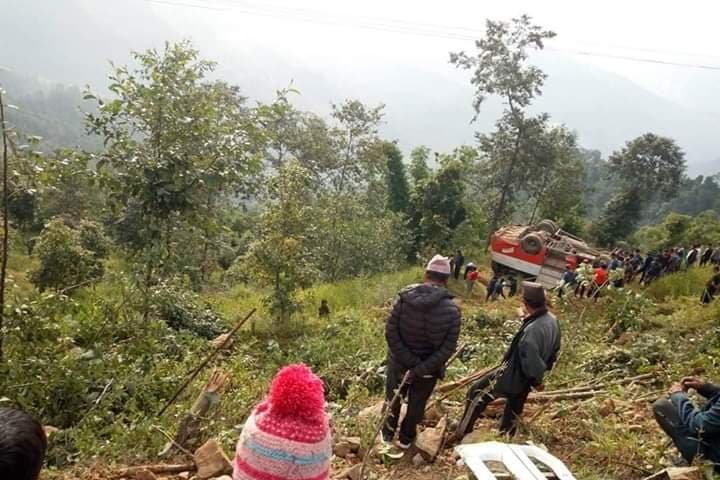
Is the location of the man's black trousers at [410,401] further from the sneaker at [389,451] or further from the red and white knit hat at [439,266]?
the red and white knit hat at [439,266]

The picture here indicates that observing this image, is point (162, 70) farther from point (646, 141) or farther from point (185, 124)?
point (646, 141)

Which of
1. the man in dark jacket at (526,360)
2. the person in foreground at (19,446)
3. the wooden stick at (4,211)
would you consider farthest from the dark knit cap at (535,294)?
the wooden stick at (4,211)

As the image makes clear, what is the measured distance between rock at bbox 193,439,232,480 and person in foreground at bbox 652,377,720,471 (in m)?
2.91

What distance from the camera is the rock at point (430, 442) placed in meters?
3.86

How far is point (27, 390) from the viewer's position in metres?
3.96

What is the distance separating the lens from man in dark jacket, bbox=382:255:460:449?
3.66 m

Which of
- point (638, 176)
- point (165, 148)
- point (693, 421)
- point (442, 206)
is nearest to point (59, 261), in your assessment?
point (165, 148)

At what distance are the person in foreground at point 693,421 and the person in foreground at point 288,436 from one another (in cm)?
276

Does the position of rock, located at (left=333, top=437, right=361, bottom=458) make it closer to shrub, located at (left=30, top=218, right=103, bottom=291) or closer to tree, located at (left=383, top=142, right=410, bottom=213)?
shrub, located at (left=30, top=218, right=103, bottom=291)

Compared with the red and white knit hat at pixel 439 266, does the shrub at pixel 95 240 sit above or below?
below

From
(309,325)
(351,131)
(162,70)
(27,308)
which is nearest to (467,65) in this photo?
(351,131)

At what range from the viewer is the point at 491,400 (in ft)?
13.5

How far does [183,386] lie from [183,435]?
2.07 ft

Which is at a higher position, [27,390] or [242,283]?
[27,390]
